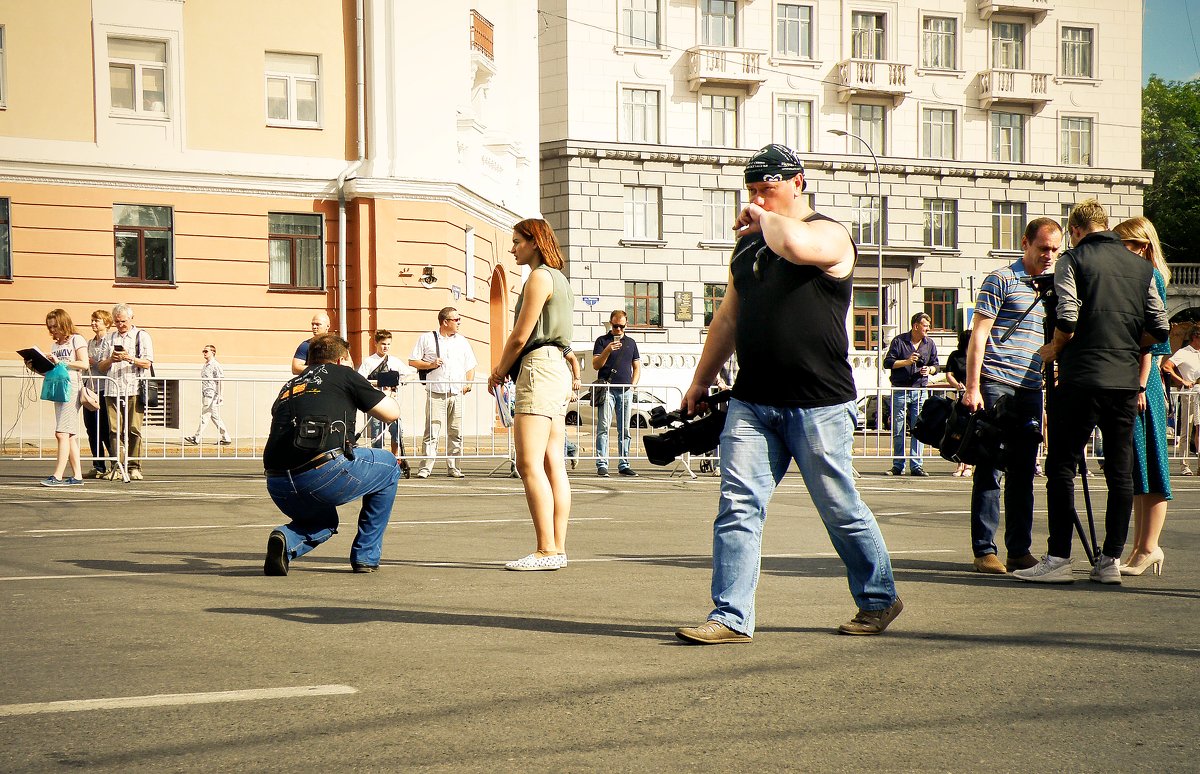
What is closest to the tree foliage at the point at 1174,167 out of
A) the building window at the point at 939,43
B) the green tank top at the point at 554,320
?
the building window at the point at 939,43

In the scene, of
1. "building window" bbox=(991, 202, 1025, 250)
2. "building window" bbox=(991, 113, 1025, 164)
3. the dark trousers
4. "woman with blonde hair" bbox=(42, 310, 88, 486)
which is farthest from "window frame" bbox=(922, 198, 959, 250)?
the dark trousers

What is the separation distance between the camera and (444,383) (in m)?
17.8

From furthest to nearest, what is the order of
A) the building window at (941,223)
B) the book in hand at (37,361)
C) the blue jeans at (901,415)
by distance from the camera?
the building window at (941,223), the blue jeans at (901,415), the book in hand at (37,361)

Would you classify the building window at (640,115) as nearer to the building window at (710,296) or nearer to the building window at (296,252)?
the building window at (710,296)

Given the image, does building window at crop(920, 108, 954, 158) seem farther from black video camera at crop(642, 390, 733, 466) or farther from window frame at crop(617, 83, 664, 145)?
black video camera at crop(642, 390, 733, 466)

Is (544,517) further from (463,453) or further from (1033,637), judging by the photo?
(463,453)

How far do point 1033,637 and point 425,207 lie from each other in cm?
2446

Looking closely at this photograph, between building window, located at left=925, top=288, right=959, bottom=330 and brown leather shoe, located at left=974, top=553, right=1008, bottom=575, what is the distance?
1793 inches

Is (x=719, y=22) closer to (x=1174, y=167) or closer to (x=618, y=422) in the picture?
(x=618, y=422)

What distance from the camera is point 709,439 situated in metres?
6.02

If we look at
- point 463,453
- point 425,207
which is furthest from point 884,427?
point 425,207

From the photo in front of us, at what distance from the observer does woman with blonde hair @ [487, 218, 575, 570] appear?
8.23 m

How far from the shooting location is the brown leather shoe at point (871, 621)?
229 inches

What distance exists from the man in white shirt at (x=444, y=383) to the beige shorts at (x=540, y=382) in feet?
30.7
